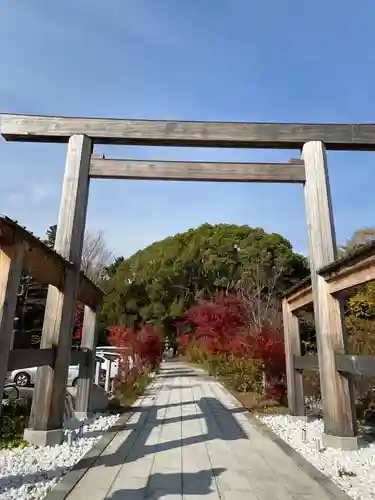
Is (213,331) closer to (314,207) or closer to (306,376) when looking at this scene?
(306,376)

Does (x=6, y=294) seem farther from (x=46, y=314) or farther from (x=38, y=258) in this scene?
(x=46, y=314)

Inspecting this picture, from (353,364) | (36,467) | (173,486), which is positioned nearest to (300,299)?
(353,364)

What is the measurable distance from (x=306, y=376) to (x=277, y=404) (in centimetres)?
102

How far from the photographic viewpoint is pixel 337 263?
3.91 m

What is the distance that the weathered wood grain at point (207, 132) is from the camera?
4895 mm

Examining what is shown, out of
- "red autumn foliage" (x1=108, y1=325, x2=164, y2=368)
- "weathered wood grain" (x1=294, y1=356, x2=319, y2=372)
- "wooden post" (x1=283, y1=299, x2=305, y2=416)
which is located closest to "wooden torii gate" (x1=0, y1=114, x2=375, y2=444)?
"weathered wood grain" (x1=294, y1=356, x2=319, y2=372)

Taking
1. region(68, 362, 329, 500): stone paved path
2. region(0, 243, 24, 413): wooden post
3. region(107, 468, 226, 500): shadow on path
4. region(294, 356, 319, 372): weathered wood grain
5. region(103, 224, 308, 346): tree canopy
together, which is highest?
region(103, 224, 308, 346): tree canopy

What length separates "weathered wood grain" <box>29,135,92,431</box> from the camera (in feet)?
13.3

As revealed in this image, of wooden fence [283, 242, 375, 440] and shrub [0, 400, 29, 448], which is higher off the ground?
wooden fence [283, 242, 375, 440]

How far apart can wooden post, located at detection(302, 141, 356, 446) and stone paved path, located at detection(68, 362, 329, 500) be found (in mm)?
802

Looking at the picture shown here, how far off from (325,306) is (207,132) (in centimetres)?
268

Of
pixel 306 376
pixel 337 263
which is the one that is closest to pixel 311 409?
pixel 306 376

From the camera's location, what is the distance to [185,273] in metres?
23.3

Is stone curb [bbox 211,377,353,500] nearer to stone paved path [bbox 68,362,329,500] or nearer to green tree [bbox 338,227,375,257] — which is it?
stone paved path [bbox 68,362,329,500]
